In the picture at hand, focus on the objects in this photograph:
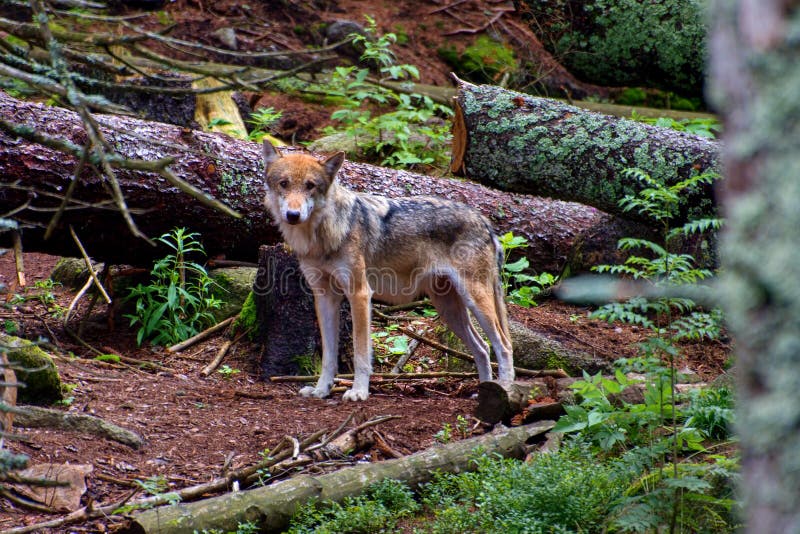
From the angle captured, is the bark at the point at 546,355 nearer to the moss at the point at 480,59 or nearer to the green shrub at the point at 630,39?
the green shrub at the point at 630,39

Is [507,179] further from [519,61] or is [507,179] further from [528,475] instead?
[519,61]

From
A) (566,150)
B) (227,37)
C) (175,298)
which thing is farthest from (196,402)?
(227,37)

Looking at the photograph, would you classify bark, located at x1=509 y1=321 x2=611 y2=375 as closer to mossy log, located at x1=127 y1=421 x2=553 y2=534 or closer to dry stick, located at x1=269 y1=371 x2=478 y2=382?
dry stick, located at x1=269 y1=371 x2=478 y2=382

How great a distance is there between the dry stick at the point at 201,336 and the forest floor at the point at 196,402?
79mm

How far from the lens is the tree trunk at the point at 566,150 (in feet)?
25.7

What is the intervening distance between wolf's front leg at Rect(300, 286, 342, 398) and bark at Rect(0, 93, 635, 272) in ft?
4.74

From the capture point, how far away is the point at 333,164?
6785 millimetres

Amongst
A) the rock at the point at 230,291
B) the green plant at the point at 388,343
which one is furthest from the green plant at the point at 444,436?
the rock at the point at 230,291

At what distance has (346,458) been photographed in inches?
203

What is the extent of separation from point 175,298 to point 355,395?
2.25 meters

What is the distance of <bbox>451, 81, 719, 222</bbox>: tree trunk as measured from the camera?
309 inches

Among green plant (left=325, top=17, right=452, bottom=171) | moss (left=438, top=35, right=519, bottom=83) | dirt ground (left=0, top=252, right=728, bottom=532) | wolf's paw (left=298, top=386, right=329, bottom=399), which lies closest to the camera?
dirt ground (left=0, top=252, right=728, bottom=532)

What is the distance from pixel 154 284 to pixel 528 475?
505 centimetres

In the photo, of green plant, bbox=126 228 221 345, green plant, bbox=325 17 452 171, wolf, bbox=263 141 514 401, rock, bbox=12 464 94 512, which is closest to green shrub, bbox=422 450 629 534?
rock, bbox=12 464 94 512
